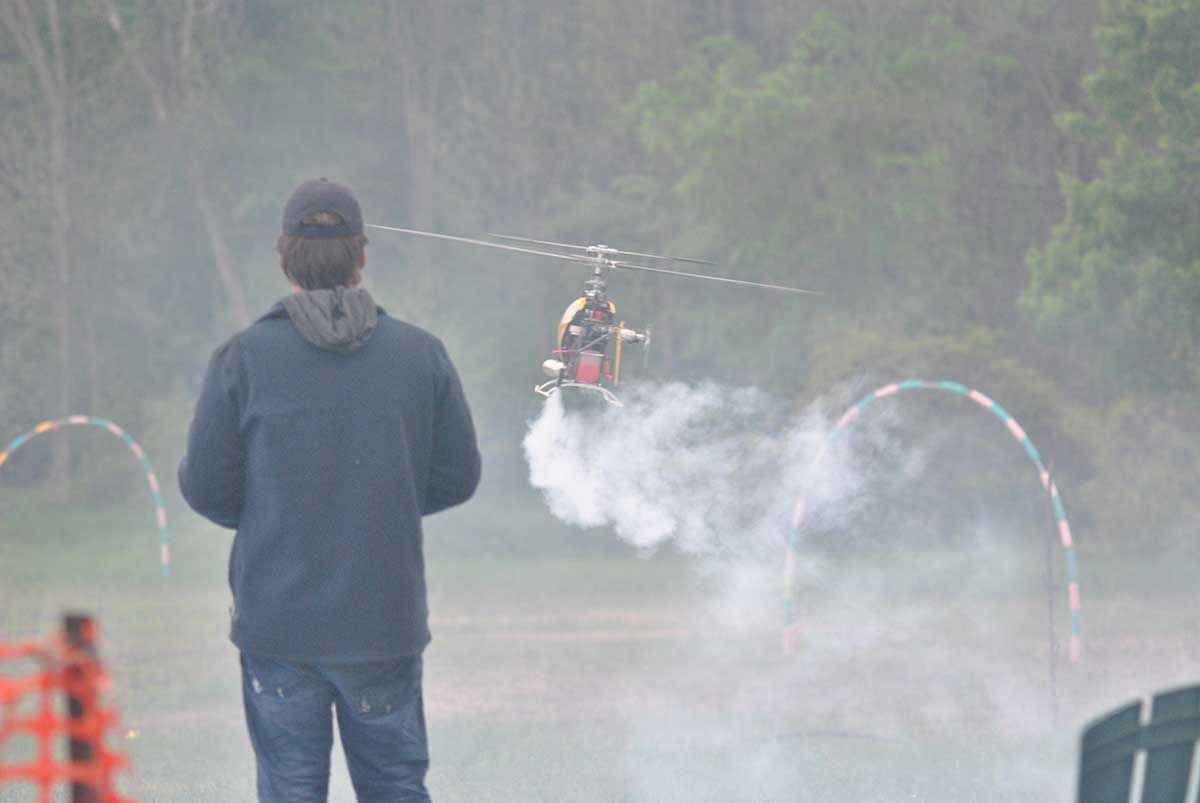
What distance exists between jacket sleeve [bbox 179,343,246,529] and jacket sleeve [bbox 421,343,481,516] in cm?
41

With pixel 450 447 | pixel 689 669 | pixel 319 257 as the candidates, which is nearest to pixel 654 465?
pixel 689 669

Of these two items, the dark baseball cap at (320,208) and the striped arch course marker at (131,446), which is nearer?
the dark baseball cap at (320,208)

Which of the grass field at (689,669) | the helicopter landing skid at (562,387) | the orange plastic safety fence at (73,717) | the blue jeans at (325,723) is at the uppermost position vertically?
the helicopter landing skid at (562,387)

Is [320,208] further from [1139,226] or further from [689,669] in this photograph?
[1139,226]

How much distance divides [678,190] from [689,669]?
23.4 ft

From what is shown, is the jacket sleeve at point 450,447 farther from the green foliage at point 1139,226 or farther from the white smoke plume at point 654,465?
the green foliage at point 1139,226

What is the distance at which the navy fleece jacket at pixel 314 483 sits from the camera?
3.31 metres

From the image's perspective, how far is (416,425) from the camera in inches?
134

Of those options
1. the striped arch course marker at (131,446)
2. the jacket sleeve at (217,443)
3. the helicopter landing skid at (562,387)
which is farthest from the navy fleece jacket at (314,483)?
the striped arch course marker at (131,446)

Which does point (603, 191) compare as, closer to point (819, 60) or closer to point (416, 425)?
point (819, 60)

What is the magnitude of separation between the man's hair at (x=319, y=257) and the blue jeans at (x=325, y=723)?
80cm

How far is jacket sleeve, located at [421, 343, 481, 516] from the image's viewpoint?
136 inches

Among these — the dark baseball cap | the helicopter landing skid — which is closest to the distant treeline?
the helicopter landing skid

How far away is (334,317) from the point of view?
334 centimetres
